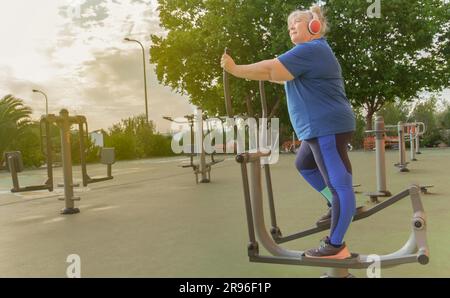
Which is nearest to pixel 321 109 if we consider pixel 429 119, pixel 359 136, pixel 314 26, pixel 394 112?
pixel 314 26

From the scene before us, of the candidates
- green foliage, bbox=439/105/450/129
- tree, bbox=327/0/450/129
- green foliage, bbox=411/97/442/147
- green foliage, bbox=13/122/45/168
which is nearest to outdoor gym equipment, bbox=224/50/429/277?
green foliage, bbox=13/122/45/168

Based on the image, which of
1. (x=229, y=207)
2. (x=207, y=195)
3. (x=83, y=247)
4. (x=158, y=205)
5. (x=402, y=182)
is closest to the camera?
(x=83, y=247)

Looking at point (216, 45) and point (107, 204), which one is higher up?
point (216, 45)

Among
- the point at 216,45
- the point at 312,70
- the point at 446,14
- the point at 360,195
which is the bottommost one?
the point at 360,195

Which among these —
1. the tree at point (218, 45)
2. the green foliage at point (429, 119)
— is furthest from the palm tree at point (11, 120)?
the green foliage at point (429, 119)

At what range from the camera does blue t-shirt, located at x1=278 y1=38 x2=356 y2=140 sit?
8.80ft

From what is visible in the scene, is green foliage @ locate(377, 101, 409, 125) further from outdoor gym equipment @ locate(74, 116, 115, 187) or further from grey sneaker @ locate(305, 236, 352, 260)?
grey sneaker @ locate(305, 236, 352, 260)

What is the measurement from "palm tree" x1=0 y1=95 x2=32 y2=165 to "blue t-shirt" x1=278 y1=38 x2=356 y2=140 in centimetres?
2066

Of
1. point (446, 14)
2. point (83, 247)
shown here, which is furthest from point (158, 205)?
point (446, 14)

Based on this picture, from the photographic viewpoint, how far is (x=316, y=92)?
2.74 metres

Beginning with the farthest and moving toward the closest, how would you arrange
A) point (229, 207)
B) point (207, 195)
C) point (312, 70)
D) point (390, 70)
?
point (390, 70) < point (207, 195) < point (229, 207) < point (312, 70)

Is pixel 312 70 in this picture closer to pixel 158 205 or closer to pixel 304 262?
pixel 304 262
